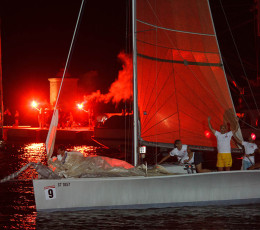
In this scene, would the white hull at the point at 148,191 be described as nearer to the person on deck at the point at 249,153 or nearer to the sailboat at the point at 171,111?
the sailboat at the point at 171,111

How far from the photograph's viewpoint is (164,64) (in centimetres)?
1705

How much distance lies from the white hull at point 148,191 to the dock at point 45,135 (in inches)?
1011

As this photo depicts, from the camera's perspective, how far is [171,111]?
1695 centimetres

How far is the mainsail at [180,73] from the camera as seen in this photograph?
53.9ft

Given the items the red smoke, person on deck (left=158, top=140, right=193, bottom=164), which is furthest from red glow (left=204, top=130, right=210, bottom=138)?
the red smoke

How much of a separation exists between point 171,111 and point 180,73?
4.16 ft

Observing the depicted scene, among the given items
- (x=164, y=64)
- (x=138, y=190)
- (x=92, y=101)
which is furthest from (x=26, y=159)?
(x=92, y=101)

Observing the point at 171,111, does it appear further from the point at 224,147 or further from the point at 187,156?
the point at 224,147

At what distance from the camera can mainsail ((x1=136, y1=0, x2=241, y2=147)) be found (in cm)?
1642

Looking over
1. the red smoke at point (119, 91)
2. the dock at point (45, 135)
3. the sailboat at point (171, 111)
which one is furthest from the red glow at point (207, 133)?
the red smoke at point (119, 91)

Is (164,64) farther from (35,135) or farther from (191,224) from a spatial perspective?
(35,135)

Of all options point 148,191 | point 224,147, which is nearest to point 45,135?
point 224,147

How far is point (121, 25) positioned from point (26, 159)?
154 feet

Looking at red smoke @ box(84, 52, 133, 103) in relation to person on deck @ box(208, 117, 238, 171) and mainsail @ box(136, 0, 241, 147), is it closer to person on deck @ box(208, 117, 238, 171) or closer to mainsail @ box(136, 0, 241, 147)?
mainsail @ box(136, 0, 241, 147)
